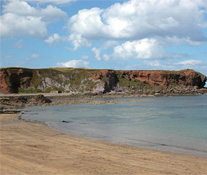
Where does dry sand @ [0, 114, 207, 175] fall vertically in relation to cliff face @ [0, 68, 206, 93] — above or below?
below

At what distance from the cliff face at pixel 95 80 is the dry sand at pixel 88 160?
311 feet

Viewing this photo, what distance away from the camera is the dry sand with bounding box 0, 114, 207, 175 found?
955cm

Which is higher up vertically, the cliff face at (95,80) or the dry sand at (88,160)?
the cliff face at (95,80)

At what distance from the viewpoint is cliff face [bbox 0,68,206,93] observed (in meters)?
107

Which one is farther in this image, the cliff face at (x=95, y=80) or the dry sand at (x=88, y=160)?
the cliff face at (x=95, y=80)

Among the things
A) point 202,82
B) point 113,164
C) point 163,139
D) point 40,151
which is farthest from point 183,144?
point 202,82

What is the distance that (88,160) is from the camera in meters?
11.3

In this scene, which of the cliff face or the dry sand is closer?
the dry sand

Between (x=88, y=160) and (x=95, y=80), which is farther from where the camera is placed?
(x=95, y=80)

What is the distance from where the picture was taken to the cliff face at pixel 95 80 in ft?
352

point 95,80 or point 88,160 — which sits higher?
point 95,80

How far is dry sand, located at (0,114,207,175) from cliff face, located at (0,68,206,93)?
311 feet

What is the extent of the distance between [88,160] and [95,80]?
102 metres

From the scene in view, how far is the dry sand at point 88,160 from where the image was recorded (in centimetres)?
955
